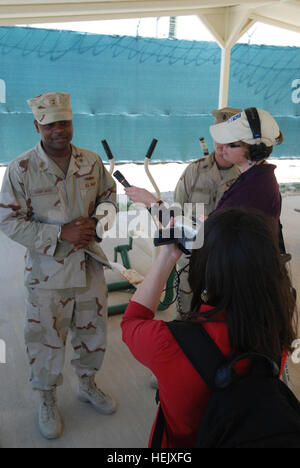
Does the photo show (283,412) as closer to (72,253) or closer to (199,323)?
(199,323)

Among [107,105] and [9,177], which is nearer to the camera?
[9,177]

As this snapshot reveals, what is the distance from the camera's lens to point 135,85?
19.5 feet

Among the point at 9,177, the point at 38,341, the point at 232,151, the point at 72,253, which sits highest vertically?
the point at 232,151

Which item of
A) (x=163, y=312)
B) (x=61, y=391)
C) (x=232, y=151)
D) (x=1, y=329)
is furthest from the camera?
(x=163, y=312)

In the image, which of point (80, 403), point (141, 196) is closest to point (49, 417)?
point (80, 403)

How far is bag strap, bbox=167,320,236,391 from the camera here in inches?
30.9

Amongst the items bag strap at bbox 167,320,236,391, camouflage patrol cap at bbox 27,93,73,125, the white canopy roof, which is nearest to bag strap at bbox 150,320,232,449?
bag strap at bbox 167,320,236,391

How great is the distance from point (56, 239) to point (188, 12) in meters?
4.63

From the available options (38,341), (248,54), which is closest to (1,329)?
(38,341)

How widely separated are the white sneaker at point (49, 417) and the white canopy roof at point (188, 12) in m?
3.11

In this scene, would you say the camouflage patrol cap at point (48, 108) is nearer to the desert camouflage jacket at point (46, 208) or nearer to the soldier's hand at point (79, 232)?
the desert camouflage jacket at point (46, 208)

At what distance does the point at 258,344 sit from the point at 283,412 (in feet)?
0.45

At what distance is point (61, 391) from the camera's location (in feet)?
7.34

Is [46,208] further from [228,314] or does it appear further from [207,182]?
[228,314]
